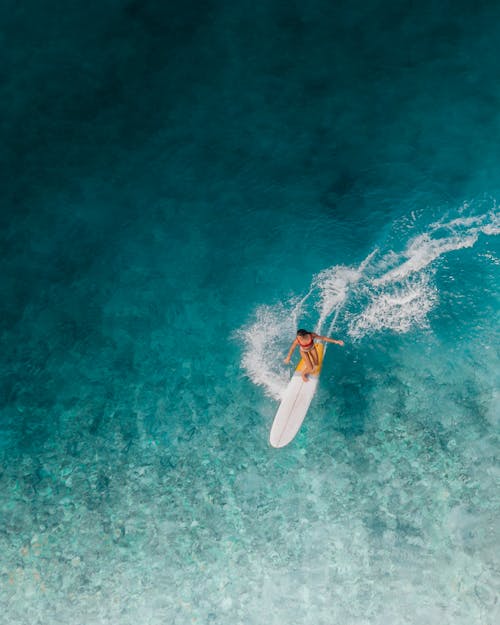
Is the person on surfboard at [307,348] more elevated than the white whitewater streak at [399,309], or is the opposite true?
the white whitewater streak at [399,309]

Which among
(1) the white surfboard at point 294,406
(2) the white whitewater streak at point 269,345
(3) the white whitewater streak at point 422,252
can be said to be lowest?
(1) the white surfboard at point 294,406

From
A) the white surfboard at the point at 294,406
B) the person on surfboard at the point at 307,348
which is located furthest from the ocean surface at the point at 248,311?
the person on surfboard at the point at 307,348

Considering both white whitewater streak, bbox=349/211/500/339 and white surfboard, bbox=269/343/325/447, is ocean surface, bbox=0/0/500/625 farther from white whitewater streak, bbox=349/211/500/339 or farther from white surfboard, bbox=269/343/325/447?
white surfboard, bbox=269/343/325/447

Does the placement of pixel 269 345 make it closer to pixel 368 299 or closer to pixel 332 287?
pixel 332 287

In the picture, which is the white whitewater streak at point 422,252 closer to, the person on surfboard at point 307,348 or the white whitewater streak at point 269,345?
the white whitewater streak at point 269,345

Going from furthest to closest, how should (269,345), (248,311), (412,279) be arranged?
(248,311), (412,279), (269,345)

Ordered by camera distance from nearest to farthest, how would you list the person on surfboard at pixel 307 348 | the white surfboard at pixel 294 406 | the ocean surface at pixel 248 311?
the person on surfboard at pixel 307 348 → the ocean surface at pixel 248 311 → the white surfboard at pixel 294 406

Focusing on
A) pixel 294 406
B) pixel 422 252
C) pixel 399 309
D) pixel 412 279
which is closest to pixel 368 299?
pixel 399 309

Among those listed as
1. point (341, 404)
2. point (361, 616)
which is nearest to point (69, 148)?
point (341, 404)
